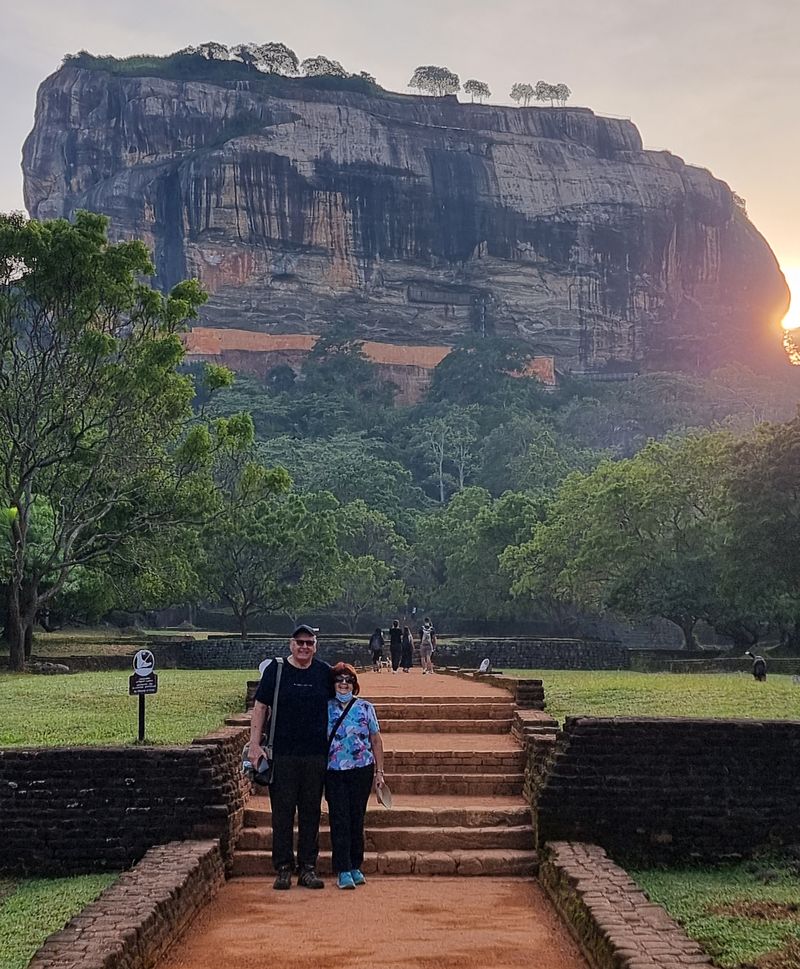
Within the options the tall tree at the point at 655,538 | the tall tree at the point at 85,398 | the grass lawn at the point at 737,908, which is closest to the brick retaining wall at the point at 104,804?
the grass lawn at the point at 737,908

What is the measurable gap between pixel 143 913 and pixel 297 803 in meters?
1.45

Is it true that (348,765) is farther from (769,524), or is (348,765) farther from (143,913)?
(769,524)

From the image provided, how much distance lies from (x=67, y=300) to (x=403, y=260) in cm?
7949

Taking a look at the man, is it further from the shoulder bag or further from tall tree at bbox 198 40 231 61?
tall tree at bbox 198 40 231 61

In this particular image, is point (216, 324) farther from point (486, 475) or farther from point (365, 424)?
point (486, 475)

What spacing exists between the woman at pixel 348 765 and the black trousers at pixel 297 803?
0.11 meters

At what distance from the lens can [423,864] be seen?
24.3 ft

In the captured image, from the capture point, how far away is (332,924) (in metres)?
6.12

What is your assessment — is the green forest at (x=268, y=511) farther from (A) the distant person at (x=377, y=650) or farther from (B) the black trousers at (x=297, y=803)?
(B) the black trousers at (x=297, y=803)

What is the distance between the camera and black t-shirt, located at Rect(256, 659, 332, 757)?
6.74 m

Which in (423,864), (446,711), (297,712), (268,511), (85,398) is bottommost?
(423,864)

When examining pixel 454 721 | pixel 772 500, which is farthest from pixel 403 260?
pixel 454 721

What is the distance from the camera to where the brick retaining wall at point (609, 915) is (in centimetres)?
493

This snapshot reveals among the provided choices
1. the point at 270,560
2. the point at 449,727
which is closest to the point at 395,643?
the point at 449,727
